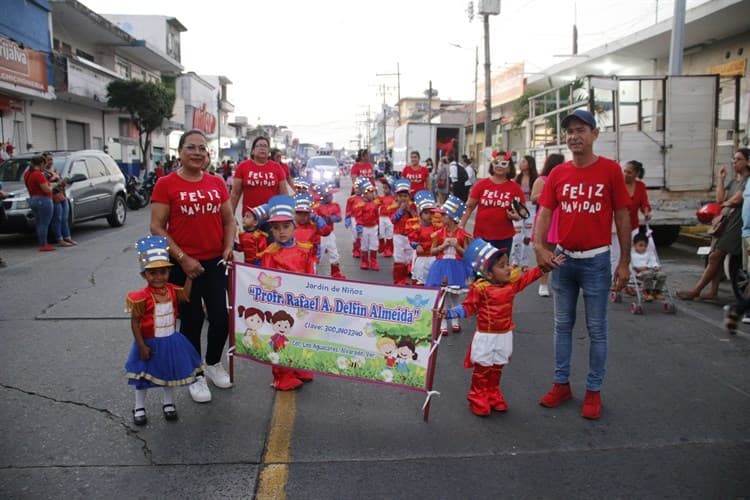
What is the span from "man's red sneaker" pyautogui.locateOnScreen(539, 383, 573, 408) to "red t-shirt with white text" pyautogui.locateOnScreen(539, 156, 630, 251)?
43.1 inches

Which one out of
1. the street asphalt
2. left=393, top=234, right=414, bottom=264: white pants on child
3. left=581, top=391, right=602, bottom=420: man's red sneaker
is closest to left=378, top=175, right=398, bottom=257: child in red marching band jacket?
left=393, top=234, right=414, bottom=264: white pants on child

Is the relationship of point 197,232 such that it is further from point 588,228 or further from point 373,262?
point 373,262

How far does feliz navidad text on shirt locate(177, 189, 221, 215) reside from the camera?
15.0 feet

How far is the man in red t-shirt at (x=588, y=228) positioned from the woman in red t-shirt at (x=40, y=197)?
35.4 ft

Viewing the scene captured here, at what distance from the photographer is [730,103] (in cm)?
1636

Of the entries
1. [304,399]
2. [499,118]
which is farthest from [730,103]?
[499,118]

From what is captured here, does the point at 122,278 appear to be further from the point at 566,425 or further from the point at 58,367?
the point at 566,425

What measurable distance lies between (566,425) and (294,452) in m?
1.91

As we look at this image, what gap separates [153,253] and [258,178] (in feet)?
10.3

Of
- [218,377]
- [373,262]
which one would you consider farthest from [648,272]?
[218,377]

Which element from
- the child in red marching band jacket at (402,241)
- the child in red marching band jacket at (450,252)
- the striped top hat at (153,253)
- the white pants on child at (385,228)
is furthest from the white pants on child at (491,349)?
the white pants on child at (385,228)

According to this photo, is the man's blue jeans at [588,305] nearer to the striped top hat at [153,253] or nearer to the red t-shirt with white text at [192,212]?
the red t-shirt with white text at [192,212]

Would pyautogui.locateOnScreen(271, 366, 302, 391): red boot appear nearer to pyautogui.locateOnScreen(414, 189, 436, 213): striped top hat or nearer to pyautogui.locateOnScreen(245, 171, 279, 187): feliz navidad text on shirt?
pyautogui.locateOnScreen(245, 171, 279, 187): feliz navidad text on shirt

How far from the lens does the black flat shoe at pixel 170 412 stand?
14.3 feet
